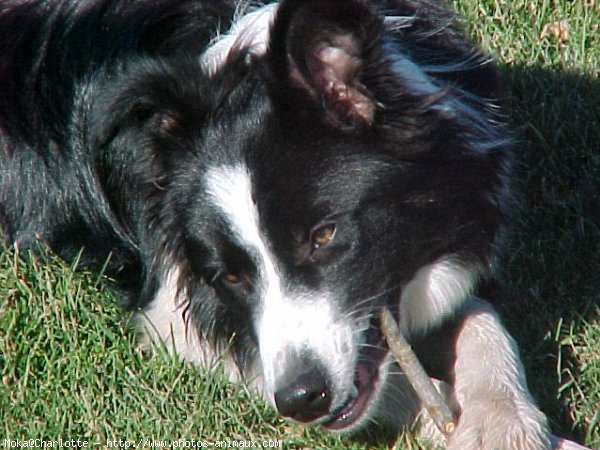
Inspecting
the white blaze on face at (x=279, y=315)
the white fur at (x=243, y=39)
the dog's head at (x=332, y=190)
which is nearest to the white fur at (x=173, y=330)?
the dog's head at (x=332, y=190)

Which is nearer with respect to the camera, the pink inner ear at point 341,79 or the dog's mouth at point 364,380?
the pink inner ear at point 341,79

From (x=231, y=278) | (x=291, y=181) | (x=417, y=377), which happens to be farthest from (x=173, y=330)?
(x=417, y=377)

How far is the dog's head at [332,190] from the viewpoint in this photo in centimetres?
312

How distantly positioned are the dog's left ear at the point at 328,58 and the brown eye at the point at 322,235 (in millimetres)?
321

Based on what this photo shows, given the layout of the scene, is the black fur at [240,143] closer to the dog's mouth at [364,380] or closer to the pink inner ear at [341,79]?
the pink inner ear at [341,79]

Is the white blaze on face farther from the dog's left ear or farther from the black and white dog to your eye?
the dog's left ear

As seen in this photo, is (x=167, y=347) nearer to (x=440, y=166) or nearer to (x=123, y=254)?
(x=123, y=254)

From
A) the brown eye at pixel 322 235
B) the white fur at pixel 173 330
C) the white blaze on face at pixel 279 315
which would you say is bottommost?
the white fur at pixel 173 330

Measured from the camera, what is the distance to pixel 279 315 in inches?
126

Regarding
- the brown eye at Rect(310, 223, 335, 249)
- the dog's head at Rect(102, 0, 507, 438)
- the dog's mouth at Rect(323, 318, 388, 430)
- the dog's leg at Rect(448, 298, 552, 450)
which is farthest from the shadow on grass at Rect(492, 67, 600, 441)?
the brown eye at Rect(310, 223, 335, 249)

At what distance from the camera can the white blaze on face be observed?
312cm

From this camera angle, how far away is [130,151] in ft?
12.1

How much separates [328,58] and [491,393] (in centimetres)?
115

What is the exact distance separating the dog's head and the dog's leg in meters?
0.18
